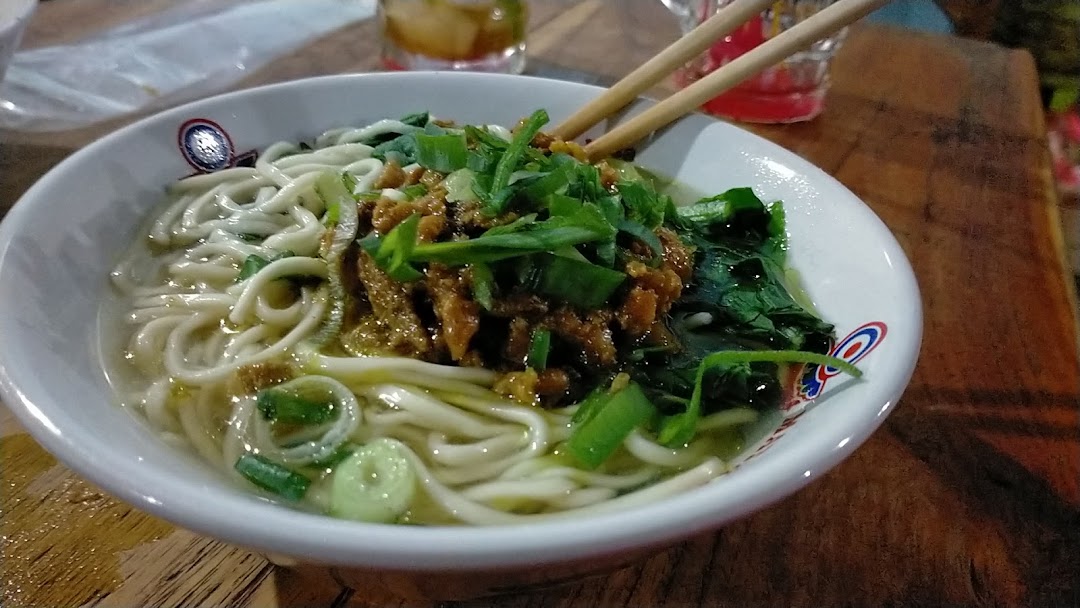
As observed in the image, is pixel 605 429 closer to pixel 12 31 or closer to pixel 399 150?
pixel 399 150

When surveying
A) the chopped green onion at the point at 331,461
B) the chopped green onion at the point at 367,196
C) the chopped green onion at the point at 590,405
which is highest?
the chopped green onion at the point at 367,196

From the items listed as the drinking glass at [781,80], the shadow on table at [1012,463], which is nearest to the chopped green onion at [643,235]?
the shadow on table at [1012,463]

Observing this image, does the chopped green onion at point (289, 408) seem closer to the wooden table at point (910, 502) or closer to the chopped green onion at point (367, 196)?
the wooden table at point (910, 502)

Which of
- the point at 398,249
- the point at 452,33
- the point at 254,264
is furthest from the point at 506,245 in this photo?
the point at 452,33

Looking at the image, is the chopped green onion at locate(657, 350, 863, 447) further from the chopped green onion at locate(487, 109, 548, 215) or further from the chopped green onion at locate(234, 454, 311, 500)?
the chopped green onion at locate(234, 454, 311, 500)

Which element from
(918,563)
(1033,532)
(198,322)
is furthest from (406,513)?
(1033,532)

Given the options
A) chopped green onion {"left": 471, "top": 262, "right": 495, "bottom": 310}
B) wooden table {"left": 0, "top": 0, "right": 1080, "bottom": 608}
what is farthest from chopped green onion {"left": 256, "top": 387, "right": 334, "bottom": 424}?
chopped green onion {"left": 471, "top": 262, "right": 495, "bottom": 310}
